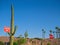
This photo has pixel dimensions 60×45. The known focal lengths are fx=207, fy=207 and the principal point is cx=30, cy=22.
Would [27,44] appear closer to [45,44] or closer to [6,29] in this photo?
[45,44]

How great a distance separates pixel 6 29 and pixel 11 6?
2.60 meters

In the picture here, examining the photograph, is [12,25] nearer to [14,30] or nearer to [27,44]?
[14,30]

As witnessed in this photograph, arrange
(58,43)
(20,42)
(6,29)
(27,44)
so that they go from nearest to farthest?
(6,29) < (20,42) < (27,44) < (58,43)

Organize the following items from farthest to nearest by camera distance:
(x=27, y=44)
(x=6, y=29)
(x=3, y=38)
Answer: (x=3, y=38), (x=27, y=44), (x=6, y=29)

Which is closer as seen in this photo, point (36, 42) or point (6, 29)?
point (6, 29)

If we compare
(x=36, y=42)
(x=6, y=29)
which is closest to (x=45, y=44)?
(x=36, y=42)

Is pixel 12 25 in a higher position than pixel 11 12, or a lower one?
lower

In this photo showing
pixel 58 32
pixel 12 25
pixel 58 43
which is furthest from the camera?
pixel 58 32

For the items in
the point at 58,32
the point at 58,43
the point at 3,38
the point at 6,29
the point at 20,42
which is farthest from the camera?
the point at 58,32

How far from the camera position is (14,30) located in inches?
675

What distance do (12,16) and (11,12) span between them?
0.42 meters

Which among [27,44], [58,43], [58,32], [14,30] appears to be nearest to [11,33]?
[14,30]

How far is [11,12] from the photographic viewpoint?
17422 mm

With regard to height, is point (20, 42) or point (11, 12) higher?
point (11, 12)
